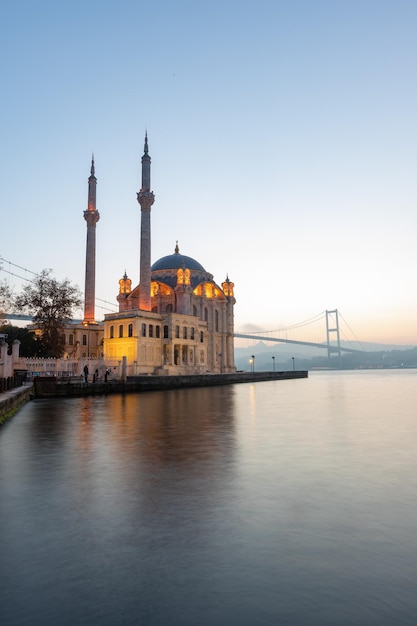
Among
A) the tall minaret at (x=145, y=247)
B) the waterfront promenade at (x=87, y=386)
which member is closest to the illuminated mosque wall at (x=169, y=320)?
the tall minaret at (x=145, y=247)

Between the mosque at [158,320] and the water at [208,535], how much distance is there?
41110mm

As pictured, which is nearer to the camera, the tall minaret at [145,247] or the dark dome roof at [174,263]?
the tall minaret at [145,247]

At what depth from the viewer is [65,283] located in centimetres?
4991

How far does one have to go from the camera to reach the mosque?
59.2 metres

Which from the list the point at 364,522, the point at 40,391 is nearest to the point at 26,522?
the point at 364,522

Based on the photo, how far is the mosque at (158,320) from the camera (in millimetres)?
59188

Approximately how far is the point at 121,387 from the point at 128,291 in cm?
3893

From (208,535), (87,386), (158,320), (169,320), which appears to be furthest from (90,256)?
(208,535)

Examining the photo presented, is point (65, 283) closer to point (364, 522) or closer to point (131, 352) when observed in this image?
point (131, 352)

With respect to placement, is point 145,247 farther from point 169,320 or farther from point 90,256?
point 169,320

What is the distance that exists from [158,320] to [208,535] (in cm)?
5725

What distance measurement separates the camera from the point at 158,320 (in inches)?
2466

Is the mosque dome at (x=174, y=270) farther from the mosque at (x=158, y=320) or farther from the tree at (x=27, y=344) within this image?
the tree at (x=27, y=344)

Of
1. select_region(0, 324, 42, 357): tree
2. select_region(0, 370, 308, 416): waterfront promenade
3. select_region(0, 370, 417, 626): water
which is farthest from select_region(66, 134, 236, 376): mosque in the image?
select_region(0, 370, 417, 626): water
